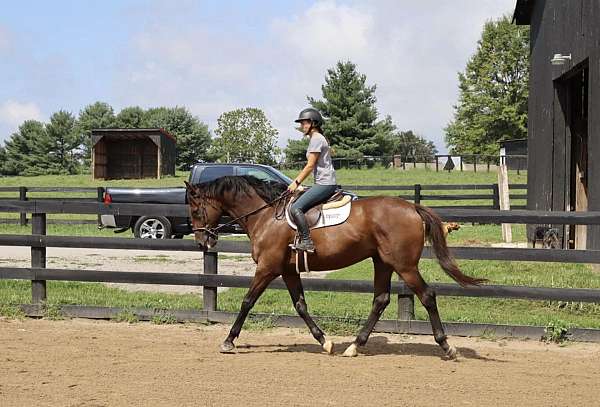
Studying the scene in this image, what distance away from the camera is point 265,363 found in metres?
7.37

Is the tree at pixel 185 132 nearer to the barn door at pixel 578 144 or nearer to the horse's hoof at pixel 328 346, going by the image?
the barn door at pixel 578 144

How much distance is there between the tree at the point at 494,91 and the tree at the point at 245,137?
21.7 metres

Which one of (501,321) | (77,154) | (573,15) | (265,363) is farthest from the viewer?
(77,154)

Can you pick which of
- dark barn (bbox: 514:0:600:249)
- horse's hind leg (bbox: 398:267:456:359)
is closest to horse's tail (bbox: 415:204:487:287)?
horse's hind leg (bbox: 398:267:456:359)

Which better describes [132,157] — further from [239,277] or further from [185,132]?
[239,277]

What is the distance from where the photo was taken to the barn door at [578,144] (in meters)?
15.7

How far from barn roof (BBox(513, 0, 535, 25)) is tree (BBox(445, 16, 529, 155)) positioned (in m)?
46.2

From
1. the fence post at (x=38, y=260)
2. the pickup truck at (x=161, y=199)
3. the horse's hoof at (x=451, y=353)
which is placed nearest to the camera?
the horse's hoof at (x=451, y=353)

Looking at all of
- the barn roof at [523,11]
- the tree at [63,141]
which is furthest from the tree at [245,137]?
the barn roof at [523,11]

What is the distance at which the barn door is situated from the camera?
51.5 feet

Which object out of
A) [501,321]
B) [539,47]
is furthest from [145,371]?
[539,47]

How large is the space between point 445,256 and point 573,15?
9778 mm

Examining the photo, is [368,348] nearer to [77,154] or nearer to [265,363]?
[265,363]

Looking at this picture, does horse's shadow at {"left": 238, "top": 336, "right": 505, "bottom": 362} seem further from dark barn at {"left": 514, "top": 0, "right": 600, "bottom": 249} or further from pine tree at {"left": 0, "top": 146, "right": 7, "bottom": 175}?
pine tree at {"left": 0, "top": 146, "right": 7, "bottom": 175}
